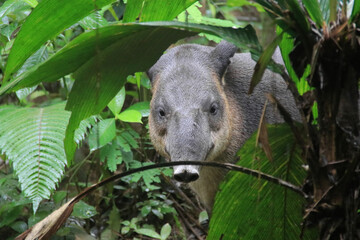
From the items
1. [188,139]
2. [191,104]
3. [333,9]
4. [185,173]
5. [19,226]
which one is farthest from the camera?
[19,226]

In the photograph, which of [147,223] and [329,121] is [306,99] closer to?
[329,121]

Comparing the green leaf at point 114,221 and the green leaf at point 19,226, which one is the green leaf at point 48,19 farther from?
the green leaf at point 114,221

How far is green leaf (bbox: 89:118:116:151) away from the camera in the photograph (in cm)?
330

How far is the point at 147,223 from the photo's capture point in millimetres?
4105

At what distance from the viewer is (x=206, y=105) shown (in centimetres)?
313

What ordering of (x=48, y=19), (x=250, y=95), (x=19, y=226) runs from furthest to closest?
(x=250, y=95) < (x=19, y=226) < (x=48, y=19)

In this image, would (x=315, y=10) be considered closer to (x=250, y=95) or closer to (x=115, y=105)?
(x=250, y=95)

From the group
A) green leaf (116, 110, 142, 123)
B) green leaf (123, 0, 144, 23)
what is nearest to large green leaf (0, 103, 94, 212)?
green leaf (116, 110, 142, 123)

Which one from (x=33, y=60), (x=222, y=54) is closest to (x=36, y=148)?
(x=33, y=60)

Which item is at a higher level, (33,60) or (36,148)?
(33,60)

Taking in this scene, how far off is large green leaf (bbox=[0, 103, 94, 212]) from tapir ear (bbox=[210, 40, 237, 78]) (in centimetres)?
97

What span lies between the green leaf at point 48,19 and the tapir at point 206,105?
1.07 meters

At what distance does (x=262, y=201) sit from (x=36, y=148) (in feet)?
3.83

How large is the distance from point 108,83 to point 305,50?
71cm
